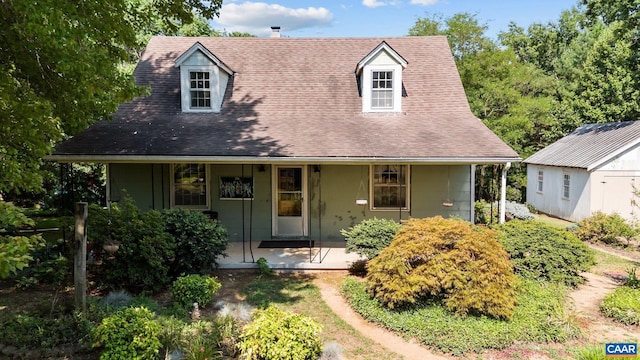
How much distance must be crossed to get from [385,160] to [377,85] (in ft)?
13.4

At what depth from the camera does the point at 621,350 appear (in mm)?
5723

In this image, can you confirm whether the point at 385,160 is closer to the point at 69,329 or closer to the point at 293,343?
the point at 293,343

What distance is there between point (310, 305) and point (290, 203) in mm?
5105

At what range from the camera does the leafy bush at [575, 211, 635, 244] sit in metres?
13.4

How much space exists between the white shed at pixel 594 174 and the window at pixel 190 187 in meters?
14.6

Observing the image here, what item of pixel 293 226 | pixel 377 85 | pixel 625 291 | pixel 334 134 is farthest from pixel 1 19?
pixel 625 291

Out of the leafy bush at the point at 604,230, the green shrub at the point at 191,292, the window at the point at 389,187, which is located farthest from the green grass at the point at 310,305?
the leafy bush at the point at 604,230

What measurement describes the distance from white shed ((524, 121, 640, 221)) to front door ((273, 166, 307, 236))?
38.6 ft

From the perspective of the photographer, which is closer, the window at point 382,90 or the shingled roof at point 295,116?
the shingled roof at point 295,116

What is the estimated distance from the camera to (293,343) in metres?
5.25

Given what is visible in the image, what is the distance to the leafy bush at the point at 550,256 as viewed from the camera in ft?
27.6

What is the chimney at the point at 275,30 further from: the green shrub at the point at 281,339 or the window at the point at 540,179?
the window at the point at 540,179

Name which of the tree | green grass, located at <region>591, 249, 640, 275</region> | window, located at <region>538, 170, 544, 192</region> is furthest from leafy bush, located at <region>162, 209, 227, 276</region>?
window, located at <region>538, 170, 544, 192</region>

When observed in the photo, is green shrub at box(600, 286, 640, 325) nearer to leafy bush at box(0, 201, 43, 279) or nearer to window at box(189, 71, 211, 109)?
leafy bush at box(0, 201, 43, 279)
